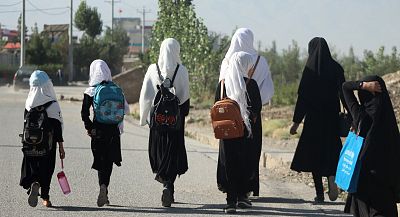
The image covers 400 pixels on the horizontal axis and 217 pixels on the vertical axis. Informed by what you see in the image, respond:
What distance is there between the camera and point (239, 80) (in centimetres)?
841

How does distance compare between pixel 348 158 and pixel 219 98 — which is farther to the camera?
pixel 219 98

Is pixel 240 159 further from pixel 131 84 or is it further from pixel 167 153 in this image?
pixel 131 84

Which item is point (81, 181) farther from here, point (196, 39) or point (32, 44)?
point (32, 44)

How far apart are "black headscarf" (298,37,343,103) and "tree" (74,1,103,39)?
70742mm

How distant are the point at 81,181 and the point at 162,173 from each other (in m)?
2.17

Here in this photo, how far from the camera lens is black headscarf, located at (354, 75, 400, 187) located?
6.58 m

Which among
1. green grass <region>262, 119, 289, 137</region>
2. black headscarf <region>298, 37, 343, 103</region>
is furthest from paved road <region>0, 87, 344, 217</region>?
green grass <region>262, 119, 289, 137</region>

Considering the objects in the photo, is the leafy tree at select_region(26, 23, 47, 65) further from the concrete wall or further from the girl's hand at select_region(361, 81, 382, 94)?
the girl's hand at select_region(361, 81, 382, 94)

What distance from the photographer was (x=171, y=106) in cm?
881

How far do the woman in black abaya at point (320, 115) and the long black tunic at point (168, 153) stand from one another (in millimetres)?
1351

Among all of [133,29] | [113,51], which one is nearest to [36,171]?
[113,51]

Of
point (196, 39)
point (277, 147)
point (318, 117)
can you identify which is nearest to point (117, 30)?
point (196, 39)

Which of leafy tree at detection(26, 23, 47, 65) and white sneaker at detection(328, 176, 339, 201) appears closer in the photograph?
white sneaker at detection(328, 176, 339, 201)

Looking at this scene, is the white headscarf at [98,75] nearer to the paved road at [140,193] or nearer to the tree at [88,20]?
the paved road at [140,193]
